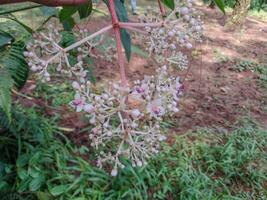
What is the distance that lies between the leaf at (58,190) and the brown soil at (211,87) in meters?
0.42

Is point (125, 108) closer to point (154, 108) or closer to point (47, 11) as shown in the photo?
point (154, 108)

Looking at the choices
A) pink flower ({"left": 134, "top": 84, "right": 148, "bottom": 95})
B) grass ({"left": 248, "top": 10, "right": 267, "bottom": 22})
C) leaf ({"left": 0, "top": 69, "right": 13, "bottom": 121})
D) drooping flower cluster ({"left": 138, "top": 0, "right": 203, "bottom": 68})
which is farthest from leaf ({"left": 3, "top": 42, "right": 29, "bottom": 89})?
grass ({"left": 248, "top": 10, "right": 267, "bottom": 22})

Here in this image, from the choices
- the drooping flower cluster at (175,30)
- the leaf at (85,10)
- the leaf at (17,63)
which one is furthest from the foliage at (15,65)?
the drooping flower cluster at (175,30)

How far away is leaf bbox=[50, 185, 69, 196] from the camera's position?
→ 1757mm

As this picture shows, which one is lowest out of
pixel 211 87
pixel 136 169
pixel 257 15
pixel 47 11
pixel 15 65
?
pixel 257 15

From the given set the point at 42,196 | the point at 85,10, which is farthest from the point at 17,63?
the point at 42,196

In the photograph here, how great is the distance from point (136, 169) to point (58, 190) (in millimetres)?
390

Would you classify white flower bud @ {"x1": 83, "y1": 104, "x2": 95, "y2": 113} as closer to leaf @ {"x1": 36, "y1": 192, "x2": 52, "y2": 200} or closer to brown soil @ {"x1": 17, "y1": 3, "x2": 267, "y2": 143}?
leaf @ {"x1": 36, "y1": 192, "x2": 52, "y2": 200}

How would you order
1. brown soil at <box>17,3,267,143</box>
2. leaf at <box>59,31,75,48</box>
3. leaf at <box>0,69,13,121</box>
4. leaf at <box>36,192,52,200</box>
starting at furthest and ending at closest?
1. brown soil at <box>17,3,267,143</box>
2. leaf at <box>36,192,52,200</box>
3. leaf at <box>59,31,75,48</box>
4. leaf at <box>0,69,13,121</box>

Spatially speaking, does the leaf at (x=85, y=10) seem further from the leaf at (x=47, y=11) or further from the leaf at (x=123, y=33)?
the leaf at (x=47, y=11)

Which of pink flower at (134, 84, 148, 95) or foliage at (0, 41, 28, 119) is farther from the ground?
pink flower at (134, 84, 148, 95)

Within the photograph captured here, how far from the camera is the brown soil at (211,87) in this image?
2.70 metres

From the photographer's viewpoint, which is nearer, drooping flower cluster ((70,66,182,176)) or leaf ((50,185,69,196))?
drooping flower cluster ((70,66,182,176))

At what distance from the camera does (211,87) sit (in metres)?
3.21
